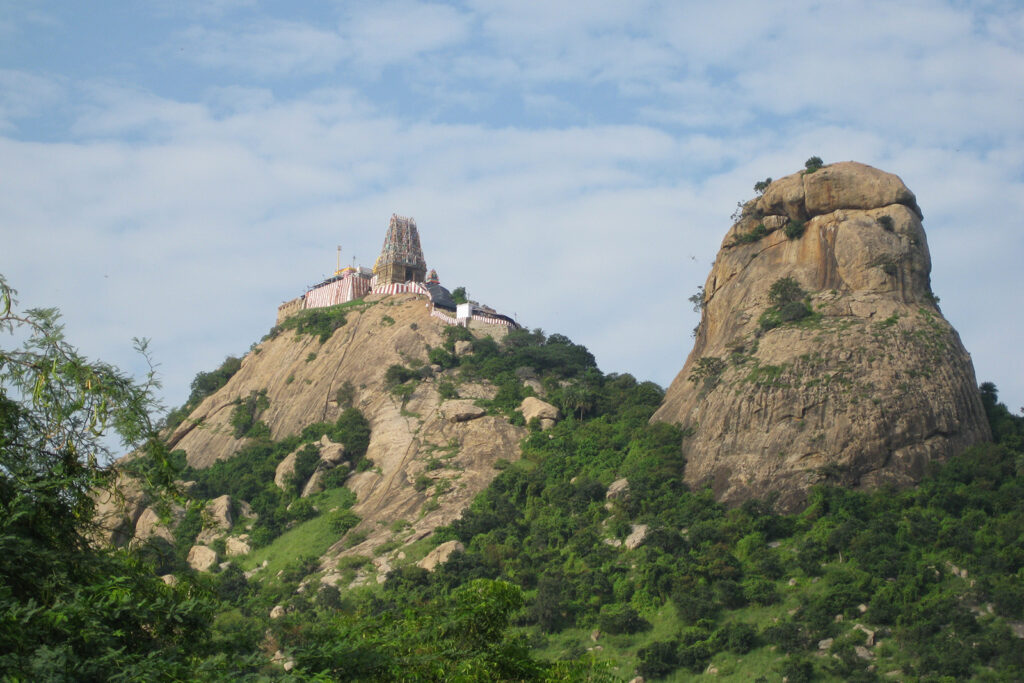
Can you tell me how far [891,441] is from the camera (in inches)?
2042

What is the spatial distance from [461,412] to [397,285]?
21429mm

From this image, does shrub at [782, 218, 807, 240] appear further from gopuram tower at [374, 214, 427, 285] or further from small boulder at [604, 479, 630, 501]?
gopuram tower at [374, 214, 427, 285]

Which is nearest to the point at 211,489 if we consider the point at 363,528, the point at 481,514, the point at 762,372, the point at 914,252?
the point at 363,528

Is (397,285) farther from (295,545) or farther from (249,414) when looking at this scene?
(295,545)

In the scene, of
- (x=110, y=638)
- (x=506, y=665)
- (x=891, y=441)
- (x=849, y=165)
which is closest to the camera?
(x=110, y=638)

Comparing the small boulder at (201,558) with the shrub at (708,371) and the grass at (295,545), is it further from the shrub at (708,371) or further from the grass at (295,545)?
the shrub at (708,371)

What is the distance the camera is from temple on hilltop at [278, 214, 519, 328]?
81.4 meters

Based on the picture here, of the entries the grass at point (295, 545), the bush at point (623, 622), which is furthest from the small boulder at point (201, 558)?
the bush at point (623, 622)

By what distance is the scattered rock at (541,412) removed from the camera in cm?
6544

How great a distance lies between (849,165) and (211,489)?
4376 cm

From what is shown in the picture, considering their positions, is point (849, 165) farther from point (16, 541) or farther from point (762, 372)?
point (16, 541)

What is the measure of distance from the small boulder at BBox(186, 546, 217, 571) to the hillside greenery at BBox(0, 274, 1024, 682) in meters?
1.46

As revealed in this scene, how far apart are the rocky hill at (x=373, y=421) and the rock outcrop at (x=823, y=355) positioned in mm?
12872

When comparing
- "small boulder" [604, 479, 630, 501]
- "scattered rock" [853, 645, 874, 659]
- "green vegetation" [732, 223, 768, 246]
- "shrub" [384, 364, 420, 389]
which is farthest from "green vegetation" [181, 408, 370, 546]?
"scattered rock" [853, 645, 874, 659]
